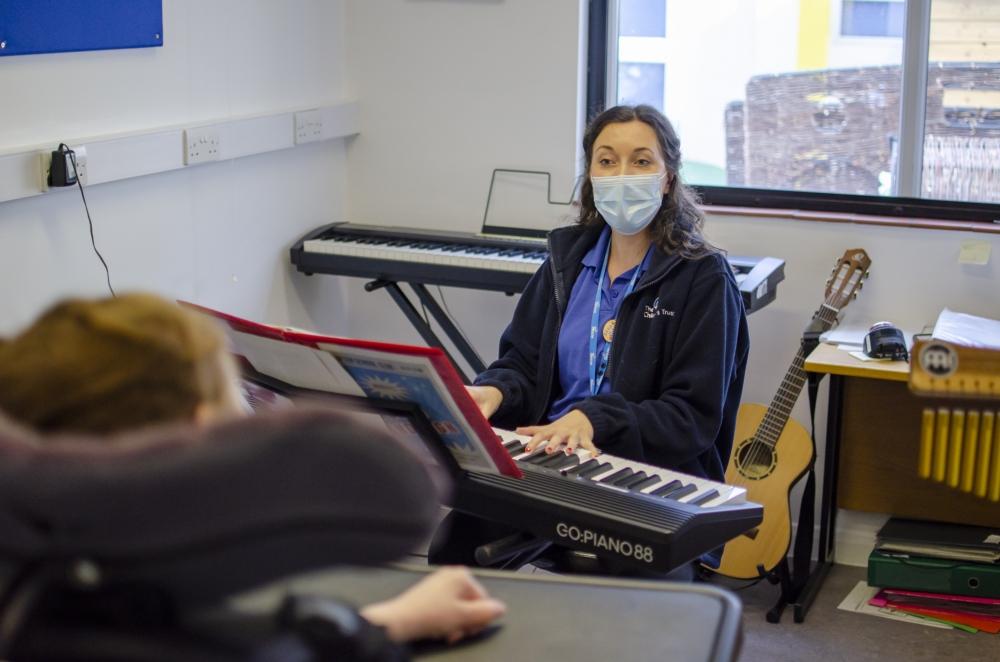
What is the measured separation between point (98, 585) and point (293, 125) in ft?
9.90

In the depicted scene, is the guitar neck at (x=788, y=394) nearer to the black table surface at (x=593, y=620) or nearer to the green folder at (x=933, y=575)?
the green folder at (x=933, y=575)

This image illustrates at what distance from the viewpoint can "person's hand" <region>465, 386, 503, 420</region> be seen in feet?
7.75

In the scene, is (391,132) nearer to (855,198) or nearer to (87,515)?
(855,198)

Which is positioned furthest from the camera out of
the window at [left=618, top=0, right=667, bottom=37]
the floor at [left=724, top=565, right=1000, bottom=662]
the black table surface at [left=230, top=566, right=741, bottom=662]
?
the window at [left=618, top=0, right=667, bottom=37]

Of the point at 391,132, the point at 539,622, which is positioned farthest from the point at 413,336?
the point at 539,622

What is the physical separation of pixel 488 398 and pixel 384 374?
2.35ft

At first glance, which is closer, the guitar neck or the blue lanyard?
the blue lanyard

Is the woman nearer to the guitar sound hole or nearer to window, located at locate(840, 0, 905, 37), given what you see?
the guitar sound hole

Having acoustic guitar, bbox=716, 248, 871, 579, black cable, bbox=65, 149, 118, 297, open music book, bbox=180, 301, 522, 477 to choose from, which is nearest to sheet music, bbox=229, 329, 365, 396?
open music book, bbox=180, 301, 522, 477

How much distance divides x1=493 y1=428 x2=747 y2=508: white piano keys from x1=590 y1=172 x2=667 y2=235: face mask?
556 millimetres

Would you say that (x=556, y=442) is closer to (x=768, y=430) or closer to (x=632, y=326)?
(x=632, y=326)

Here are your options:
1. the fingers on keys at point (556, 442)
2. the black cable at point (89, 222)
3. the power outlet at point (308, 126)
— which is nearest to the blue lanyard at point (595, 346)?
the fingers on keys at point (556, 442)

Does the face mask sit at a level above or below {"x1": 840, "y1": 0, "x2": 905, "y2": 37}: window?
below

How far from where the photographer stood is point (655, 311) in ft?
7.69
